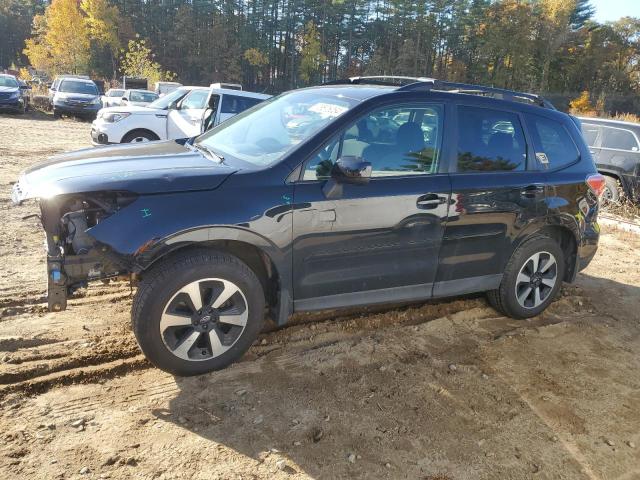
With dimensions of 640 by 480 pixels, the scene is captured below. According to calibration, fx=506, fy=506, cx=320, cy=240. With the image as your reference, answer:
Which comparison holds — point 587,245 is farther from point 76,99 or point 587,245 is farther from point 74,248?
point 76,99

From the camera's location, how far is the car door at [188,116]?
10.4 m

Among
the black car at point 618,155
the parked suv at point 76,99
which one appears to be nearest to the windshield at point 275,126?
the black car at point 618,155

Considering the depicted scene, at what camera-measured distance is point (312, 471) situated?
259 centimetres

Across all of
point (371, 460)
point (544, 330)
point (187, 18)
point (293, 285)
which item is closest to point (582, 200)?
point (544, 330)

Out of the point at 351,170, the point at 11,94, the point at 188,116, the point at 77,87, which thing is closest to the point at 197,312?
the point at 351,170

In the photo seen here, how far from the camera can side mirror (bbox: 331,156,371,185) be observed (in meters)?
3.23

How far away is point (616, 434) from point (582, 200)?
2243 millimetres

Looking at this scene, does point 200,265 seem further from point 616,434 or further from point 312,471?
point 616,434

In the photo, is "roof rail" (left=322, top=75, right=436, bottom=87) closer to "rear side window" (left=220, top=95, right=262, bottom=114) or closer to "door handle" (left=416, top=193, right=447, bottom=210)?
"door handle" (left=416, top=193, right=447, bottom=210)

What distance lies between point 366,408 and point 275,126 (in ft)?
6.97

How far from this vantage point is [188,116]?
1073 centimetres

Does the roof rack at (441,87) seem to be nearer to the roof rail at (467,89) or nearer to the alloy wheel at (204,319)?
the roof rail at (467,89)

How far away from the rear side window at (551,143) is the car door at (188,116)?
23.6 ft

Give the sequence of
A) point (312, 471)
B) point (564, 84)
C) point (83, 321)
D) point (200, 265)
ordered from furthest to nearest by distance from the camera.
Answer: point (564, 84) → point (83, 321) → point (200, 265) → point (312, 471)
